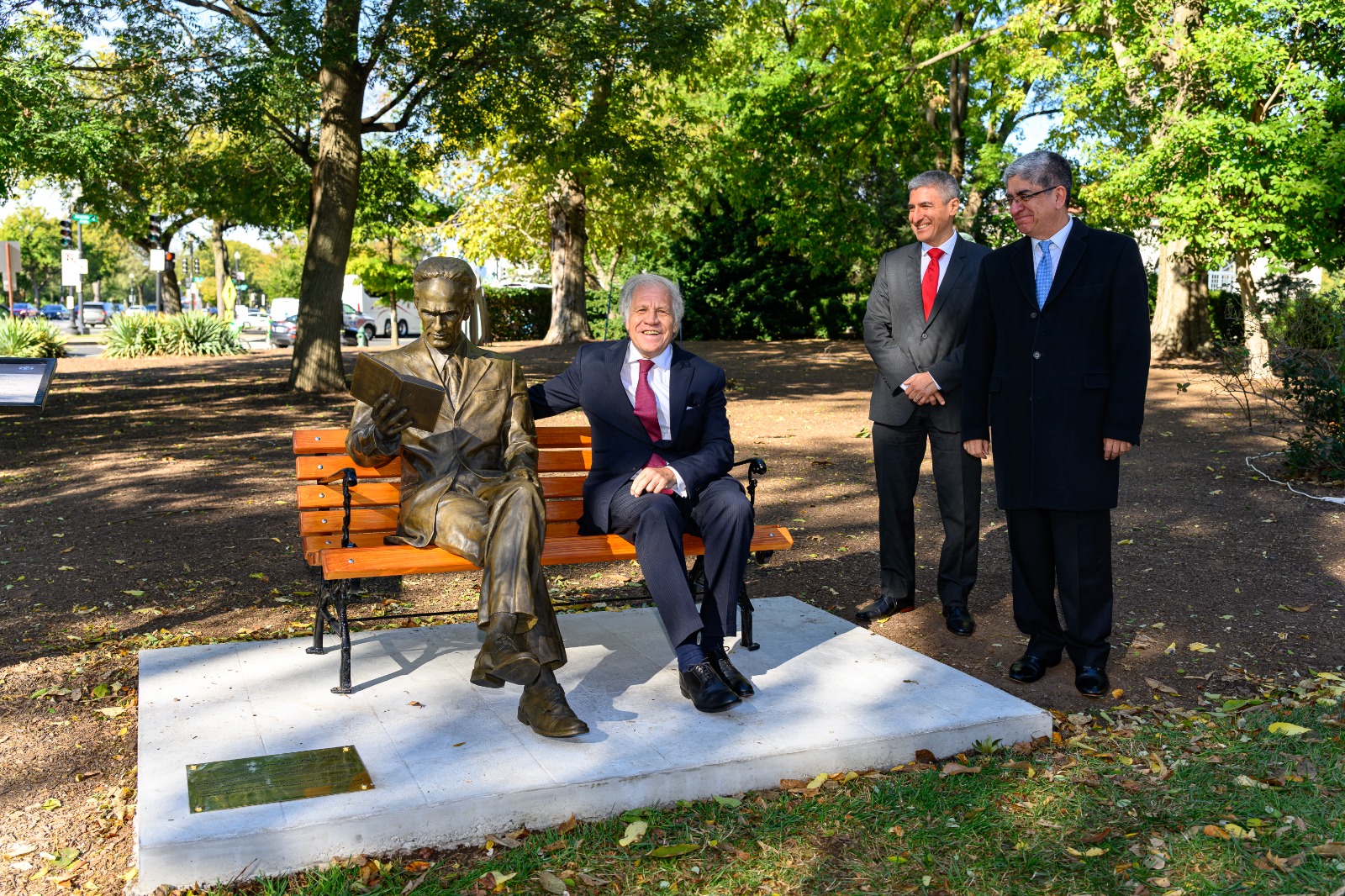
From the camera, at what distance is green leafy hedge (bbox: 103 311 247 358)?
84.9 feet

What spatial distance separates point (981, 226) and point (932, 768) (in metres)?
24.8

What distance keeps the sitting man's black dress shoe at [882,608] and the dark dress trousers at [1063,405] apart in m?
0.88

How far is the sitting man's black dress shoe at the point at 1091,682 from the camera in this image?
4637mm

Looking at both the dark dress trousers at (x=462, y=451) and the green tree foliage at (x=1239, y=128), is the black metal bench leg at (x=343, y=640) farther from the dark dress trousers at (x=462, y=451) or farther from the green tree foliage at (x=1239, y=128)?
the green tree foliage at (x=1239, y=128)

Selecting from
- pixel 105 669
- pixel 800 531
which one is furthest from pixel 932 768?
pixel 800 531

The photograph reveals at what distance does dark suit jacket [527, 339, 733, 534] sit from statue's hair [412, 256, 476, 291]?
1.86 feet

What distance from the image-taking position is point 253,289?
111938 millimetres

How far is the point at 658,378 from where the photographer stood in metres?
4.79

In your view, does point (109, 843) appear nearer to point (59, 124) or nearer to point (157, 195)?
point (59, 124)

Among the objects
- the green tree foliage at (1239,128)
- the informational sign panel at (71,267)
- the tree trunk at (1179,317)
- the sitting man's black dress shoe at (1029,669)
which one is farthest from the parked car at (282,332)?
the sitting man's black dress shoe at (1029,669)

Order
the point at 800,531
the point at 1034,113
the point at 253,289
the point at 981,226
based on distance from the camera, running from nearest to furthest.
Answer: the point at 800,531 < the point at 981,226 < the point at 1034,113 < the point at 253,289

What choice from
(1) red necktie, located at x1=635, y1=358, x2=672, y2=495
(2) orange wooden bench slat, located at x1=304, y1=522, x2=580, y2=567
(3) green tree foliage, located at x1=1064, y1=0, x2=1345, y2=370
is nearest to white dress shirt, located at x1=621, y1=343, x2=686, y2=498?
(1) red necktie, located at x1=635, y1=358, x2=672, y2=495

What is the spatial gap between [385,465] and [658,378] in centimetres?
117

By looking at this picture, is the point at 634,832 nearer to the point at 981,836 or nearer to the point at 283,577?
the point at 981,836
